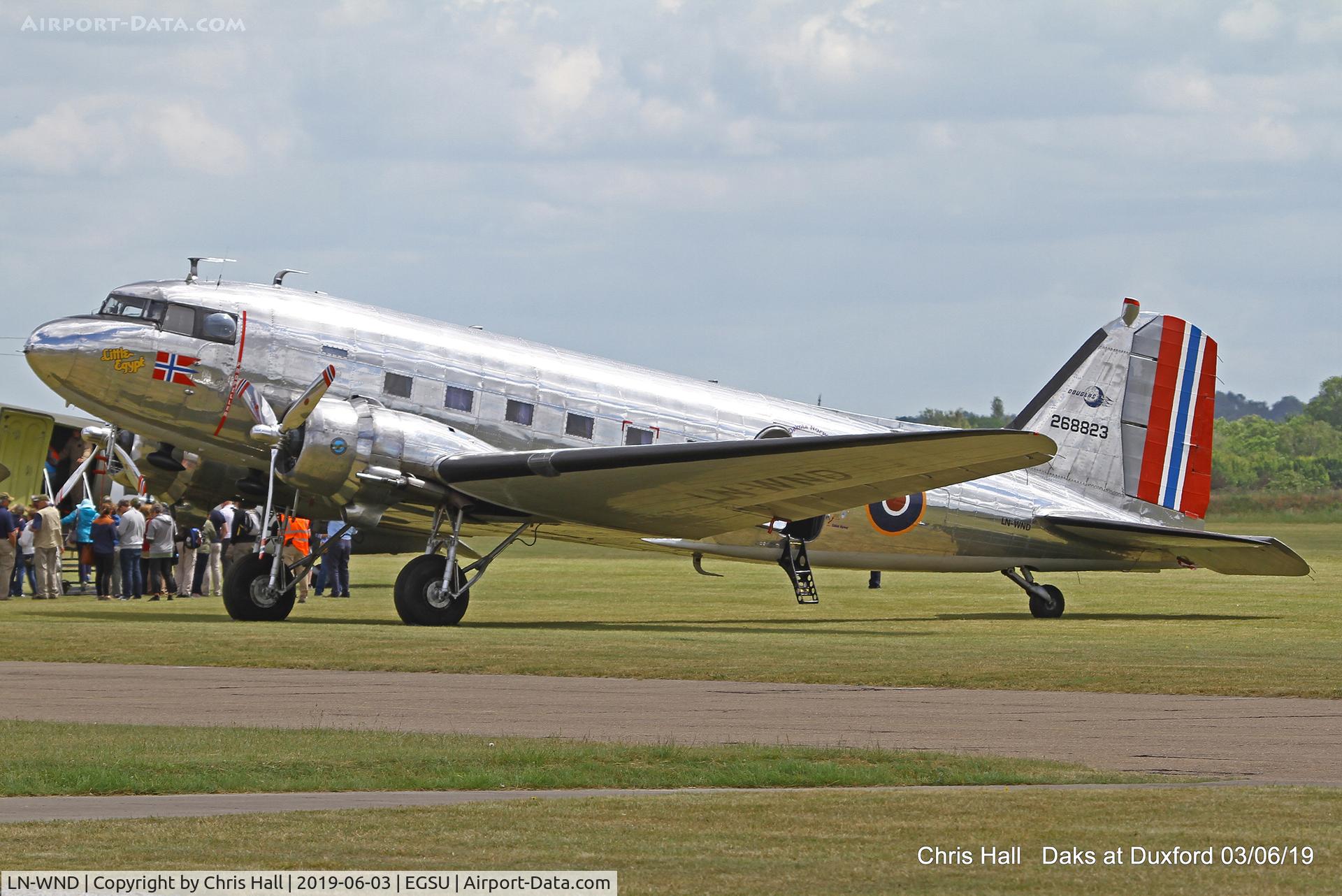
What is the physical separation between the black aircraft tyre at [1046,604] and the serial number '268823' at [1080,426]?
264 centimetres

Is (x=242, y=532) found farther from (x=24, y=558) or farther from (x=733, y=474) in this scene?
(x=733, y=474)

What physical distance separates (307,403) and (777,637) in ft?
21.1

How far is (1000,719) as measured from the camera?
42.9 feet

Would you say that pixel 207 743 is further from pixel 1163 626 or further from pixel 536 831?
pixel 1163 626

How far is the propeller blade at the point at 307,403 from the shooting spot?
21.1 metres

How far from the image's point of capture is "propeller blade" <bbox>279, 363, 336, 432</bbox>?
2109 cm

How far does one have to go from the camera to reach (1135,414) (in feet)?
93.1

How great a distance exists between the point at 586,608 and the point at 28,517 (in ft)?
32.7

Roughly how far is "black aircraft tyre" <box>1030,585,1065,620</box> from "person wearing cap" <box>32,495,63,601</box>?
16.1 meters

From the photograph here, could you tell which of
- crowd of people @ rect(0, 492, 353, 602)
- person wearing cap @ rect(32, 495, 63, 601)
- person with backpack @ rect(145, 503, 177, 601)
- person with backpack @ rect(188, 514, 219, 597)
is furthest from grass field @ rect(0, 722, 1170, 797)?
person with backpack @ rect(188, 514, 219, 597)

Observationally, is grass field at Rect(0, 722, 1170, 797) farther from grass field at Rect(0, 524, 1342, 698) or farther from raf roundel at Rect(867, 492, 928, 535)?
raf roundel at Rect(867, 492, 928, 535)

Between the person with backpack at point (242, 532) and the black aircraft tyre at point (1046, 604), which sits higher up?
the black aircraft tyre at point (1046, 604)

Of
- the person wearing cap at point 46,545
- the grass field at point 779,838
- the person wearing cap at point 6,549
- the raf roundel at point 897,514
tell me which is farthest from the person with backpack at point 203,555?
the grass field at point 779,838

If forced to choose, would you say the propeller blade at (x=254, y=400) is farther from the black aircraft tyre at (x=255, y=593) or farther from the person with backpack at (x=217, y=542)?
the person with backpack at (x=217, y=542)
